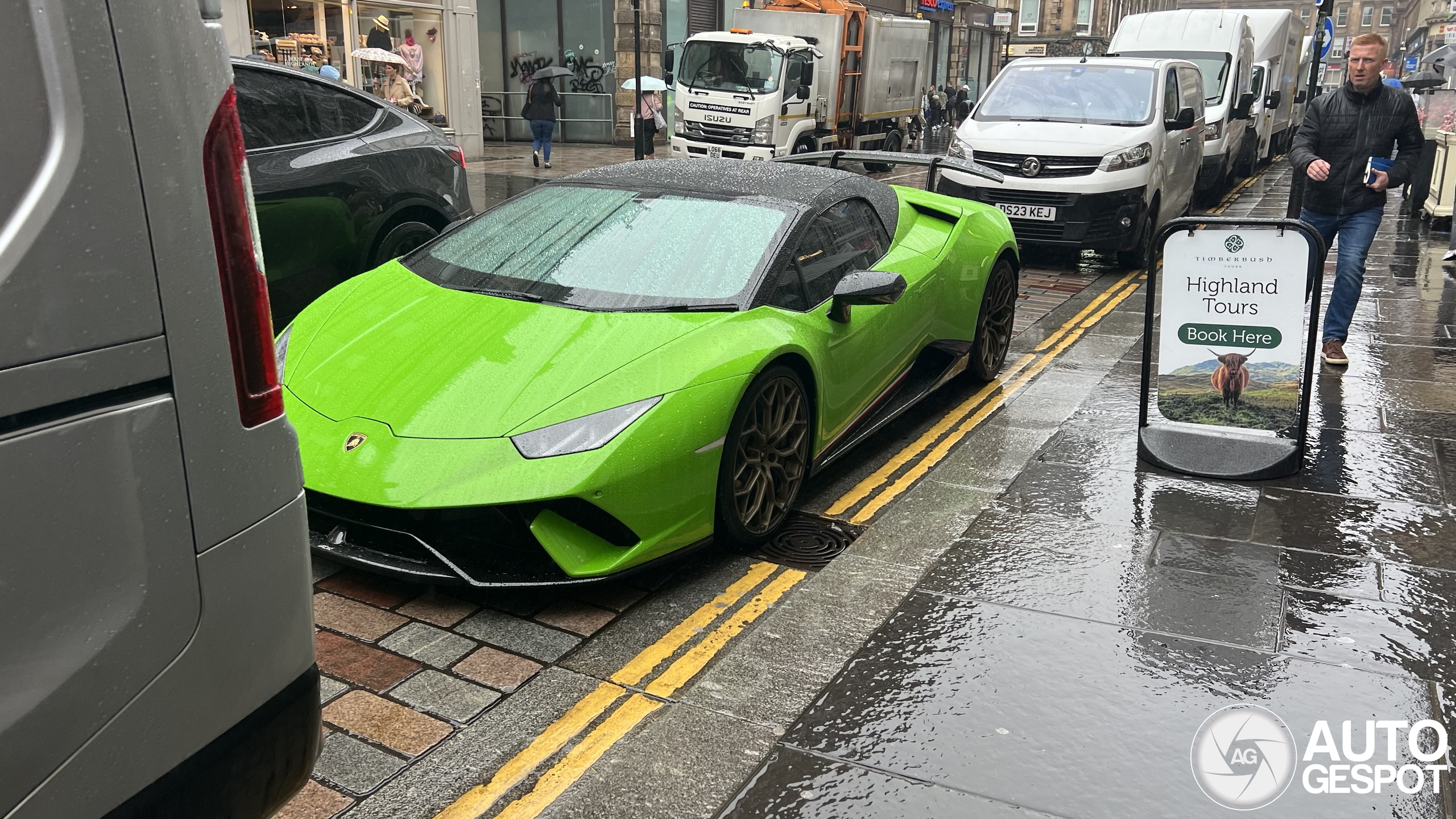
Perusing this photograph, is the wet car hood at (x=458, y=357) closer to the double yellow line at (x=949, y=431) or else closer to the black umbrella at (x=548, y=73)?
the double yellow line at (x=949, y=431)

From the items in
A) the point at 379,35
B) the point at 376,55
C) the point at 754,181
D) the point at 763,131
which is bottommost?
the point at 763,131

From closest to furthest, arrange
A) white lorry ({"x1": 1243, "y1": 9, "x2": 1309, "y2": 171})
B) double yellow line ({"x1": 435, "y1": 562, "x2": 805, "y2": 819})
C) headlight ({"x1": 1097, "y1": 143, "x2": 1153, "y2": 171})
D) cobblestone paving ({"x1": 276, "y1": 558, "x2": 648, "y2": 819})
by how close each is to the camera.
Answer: double yellow line ({"x1": 435, "y1": 562, "x2": 805, "y2": 819}) → cobblestone paving ({"x1": 276, "y1": 558, "x2": 648, "y2": 819}) → headlight ({"x1": 1097, "y1": 143, "x2": 1153, "y2": 171}) → white lorry ({"x1": 1243, "y1": 9, "x2": 1309, "y2": 171})

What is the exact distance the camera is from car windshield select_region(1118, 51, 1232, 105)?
1748 cm

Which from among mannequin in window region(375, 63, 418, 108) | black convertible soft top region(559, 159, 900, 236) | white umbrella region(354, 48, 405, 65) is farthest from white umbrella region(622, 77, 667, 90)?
black convertible soft top region(559, 159, 900, 236)

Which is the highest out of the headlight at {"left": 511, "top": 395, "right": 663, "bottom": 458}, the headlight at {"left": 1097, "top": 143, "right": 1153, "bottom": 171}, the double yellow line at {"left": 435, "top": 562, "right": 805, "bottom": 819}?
the headlight at {"left": 1097, "top": 143, "right": 1153, "bottom": 171}

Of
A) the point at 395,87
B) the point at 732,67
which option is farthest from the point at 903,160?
the point at 395,87

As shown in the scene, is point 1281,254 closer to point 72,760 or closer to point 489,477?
point 489,477

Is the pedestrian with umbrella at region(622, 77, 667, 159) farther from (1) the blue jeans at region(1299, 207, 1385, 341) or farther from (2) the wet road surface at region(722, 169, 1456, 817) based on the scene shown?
(2) the wet road surface at region(722, 169, 1456, 817)

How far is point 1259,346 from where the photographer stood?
5504 millimetres

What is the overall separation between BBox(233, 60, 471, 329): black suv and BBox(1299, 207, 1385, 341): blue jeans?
17.7 ft

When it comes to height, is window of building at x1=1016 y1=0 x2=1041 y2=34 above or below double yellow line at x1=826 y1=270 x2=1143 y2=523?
above

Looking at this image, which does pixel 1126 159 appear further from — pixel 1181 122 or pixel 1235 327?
pixel 1235 327

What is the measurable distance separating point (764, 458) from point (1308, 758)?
6.96 feet

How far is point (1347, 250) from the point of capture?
23.5ft
